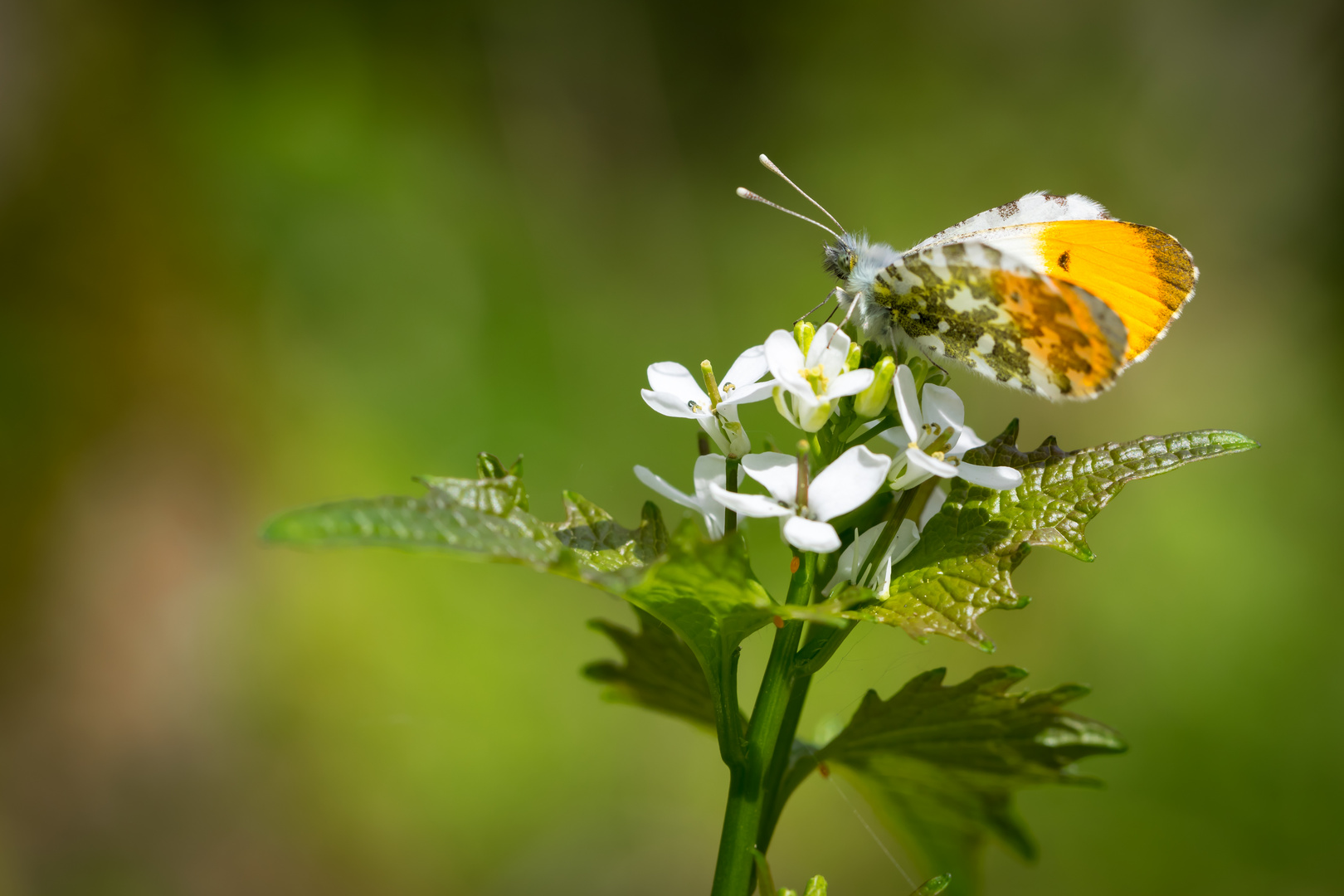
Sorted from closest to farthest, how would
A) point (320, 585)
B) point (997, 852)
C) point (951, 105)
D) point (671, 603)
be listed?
1. point (671, 603)
2. point (997, 852)
3. point (320, 585)
4. point (951, 105)

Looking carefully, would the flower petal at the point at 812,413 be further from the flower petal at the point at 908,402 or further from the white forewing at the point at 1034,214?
the white forewing at the point at 1034,214

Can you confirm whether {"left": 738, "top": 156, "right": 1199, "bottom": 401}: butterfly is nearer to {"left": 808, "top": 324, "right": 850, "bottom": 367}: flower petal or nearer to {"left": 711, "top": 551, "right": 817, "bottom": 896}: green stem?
{"left": 808, "top": 324, "right": 850, "bottom": 367}: flower petal

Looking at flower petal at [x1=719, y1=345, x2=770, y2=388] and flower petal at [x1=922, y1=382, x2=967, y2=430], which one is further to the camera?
flower petal at [x1=719, y1=345, x2=770, y2=388]

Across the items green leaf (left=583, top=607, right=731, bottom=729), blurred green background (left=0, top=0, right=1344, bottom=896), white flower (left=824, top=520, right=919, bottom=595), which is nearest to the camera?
white flower (left=824, top=520, right=919, bottom=595)

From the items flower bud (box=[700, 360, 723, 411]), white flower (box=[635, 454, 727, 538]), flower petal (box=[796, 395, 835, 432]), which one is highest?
flower bud (box=[700, 360, 723, 411])

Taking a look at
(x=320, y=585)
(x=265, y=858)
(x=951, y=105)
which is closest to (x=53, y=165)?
(x=320, y=585)

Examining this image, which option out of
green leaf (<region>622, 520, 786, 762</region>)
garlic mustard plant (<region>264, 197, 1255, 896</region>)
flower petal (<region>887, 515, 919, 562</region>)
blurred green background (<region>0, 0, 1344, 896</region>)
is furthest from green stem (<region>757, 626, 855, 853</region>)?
blurred green background (<region>0, 0, 1344, 896</region>)

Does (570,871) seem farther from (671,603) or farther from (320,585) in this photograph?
(671,603)
